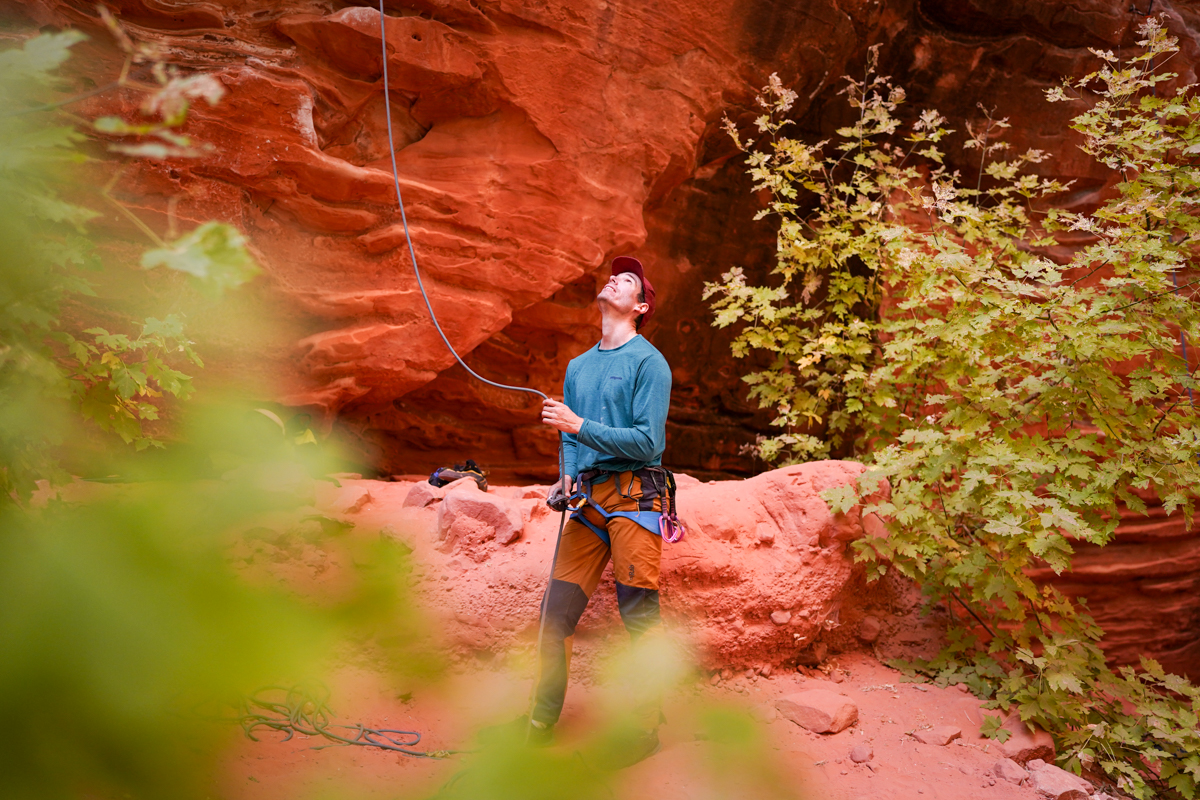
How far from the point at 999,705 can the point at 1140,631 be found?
6252 millimetres

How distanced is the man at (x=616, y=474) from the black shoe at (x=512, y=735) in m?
2.21

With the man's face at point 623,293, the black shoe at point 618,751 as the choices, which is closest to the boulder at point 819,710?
the man's face at point 623,293

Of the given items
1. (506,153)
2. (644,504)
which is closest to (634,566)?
(644,504)

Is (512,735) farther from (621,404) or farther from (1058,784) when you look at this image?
(1058,784)

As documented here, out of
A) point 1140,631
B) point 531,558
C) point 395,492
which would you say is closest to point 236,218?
point 395,492

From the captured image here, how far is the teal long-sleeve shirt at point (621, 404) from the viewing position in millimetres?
2965

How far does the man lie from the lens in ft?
9.84

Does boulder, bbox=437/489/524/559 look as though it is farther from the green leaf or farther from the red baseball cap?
the green leaf

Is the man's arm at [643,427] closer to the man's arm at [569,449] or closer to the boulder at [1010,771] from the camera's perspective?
the man's arm at [569,449]

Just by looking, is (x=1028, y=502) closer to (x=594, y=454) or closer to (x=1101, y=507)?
(x=1101, y=507)

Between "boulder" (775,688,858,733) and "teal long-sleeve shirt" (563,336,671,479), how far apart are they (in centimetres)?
153

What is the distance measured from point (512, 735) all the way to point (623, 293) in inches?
112

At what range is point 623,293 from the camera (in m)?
3.33

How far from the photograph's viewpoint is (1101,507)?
3719 millimetres
